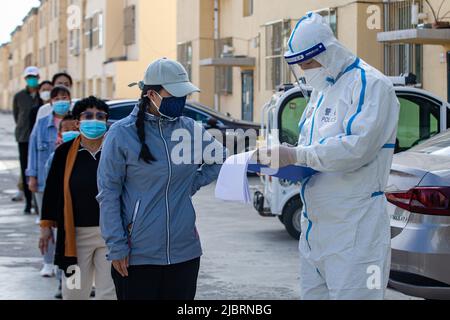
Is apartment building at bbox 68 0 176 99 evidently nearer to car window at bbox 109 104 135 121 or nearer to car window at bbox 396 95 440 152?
car window at bbox 109 104 135 121

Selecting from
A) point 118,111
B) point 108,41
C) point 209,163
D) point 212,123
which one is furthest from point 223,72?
point 209,163

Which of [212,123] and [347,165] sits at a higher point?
[212,123]

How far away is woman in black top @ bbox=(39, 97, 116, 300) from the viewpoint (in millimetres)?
6820

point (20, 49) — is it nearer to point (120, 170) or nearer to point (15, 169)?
point (15, 169)

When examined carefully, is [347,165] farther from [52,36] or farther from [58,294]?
[52,36]

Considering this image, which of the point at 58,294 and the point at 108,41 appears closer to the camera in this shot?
the point at 58,294

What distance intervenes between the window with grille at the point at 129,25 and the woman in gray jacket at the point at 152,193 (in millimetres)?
36397

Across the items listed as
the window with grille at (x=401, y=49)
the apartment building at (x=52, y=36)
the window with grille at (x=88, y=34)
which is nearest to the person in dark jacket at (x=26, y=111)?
the window with grille at (x=401, y=49)

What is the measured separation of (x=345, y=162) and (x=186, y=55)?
27521mm

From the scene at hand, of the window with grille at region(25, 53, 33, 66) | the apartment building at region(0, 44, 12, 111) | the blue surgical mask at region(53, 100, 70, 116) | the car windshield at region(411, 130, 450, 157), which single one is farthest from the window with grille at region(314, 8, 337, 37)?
the apartment building at region(0, 44, 12, 111)

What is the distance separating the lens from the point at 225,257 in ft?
35.4
